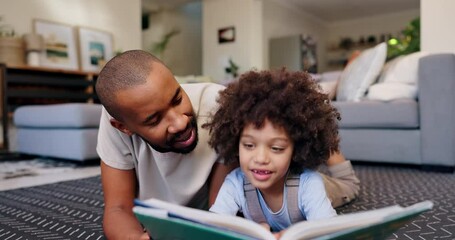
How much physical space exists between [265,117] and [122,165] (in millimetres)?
402

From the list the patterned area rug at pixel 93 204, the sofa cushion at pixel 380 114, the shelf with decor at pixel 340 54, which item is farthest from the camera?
the shelf with decor at pixel 340 54

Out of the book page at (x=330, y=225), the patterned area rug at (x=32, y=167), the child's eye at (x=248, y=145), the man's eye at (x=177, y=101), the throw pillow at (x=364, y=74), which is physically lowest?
the patterned area rug at (x=32, y=167)

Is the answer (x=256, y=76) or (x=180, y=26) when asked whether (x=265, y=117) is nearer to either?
(x=256, y=76)

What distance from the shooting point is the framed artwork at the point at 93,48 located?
4738 millimetres

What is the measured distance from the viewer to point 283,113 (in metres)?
0.80

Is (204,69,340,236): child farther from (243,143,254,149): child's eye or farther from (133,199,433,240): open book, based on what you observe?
(133,199,433,240): open book

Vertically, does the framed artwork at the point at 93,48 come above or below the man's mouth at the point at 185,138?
above

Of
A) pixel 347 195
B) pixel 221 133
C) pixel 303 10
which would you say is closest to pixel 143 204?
pixel 221 133

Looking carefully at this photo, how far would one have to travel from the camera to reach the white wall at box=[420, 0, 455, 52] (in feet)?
11.5

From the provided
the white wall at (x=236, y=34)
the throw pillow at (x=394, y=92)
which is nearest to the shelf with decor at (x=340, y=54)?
the white wall at (x=236, y=34)

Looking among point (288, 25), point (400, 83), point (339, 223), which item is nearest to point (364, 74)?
point (400, 83)

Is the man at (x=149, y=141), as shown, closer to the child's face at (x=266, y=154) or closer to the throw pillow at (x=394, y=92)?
the child's face at (x=266, y=154)

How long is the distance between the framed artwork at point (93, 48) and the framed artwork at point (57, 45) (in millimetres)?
95

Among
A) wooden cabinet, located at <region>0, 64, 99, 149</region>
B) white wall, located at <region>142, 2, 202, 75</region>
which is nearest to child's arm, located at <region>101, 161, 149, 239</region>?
wooden cabinet, located at <region>0, 64, 99, 149</region>
